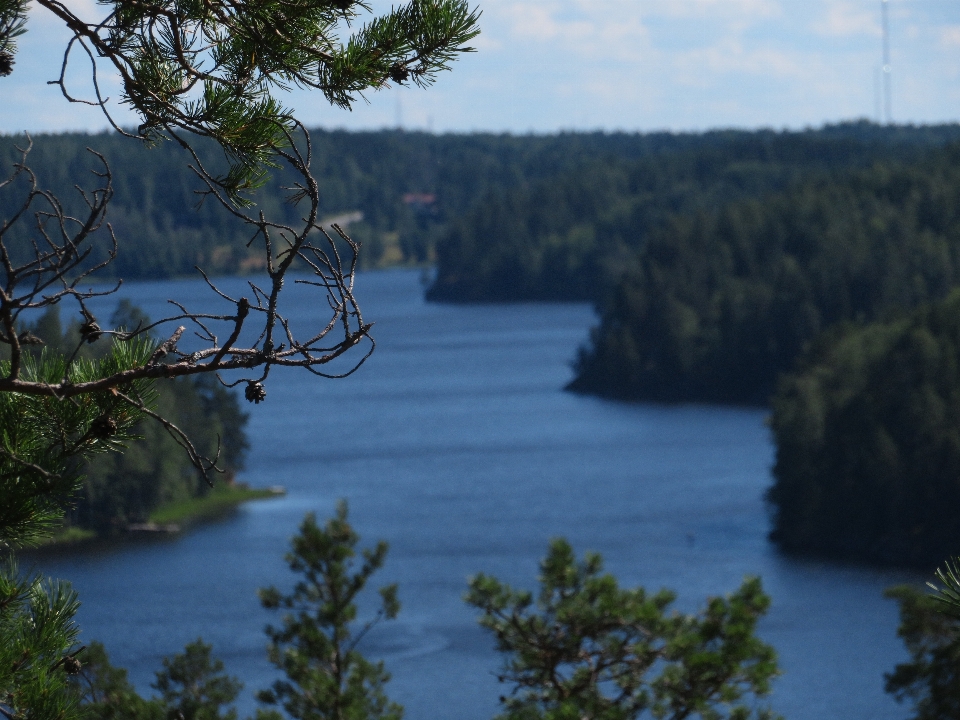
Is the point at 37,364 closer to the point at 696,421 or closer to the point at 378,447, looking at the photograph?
the point at 378,447

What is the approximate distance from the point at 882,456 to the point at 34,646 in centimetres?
4446

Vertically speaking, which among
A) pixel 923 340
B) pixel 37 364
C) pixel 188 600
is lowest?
pixel 188 600

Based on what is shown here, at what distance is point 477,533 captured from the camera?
145ft

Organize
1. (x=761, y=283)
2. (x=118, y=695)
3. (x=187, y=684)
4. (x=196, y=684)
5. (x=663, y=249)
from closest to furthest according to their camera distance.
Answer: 1. (x=118, y=695)
2. (x=187, y=684)
3. (x=196, y=684)
4. (x=761, y=283)
5. (x=663, y=249)

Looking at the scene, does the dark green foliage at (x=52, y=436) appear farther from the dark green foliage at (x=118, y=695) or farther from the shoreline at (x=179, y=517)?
the shoreline at (x=179, y=517)

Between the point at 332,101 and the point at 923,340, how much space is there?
45001 mm

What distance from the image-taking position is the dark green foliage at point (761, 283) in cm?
7781

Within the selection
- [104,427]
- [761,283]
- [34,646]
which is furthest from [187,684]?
[761,283]

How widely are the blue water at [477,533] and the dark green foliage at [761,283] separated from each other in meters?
4.88

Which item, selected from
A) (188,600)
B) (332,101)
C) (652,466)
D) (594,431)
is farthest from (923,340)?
(332,101)

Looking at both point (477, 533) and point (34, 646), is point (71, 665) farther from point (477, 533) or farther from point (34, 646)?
point (477, 533)

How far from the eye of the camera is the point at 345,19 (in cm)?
355

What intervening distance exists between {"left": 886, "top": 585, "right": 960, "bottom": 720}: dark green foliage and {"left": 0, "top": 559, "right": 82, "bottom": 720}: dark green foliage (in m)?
13.8

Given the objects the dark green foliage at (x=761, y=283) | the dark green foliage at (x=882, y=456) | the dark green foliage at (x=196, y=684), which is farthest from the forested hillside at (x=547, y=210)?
the dark green foliage at (x=196, y=684)
